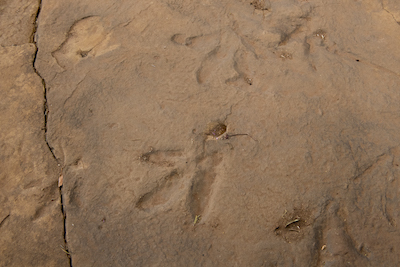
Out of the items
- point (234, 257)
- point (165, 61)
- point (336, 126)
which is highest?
point (165, 61)

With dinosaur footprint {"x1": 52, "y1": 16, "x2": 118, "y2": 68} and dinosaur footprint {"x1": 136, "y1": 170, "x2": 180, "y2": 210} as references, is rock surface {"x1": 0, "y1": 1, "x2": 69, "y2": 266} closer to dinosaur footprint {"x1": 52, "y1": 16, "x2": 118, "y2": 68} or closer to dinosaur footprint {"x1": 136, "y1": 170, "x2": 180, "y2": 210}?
dinosaur footprint {"x1": 52, "y1": 16, "x2": 118, "y2": 68}

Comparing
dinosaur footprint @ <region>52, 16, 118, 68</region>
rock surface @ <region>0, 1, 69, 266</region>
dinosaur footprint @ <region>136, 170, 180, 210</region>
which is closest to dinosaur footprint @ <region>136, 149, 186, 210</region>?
dinosaur footprint @ <region>136, 170, 180, 210</region>

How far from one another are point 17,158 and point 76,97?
50cm

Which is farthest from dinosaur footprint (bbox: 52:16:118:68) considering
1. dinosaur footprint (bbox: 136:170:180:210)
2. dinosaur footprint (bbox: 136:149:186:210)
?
dinosaur footprint (bbox: 136:170:180:210)

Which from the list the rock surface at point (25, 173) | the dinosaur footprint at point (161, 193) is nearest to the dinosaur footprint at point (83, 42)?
the rock surface at point (25, 173)

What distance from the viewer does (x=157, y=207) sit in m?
1.72

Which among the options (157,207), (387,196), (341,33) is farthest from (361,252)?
(341,33)

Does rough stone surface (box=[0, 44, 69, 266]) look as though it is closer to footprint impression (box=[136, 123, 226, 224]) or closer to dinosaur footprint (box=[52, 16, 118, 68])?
dinosaur footprint (box=[52, 16, 118, 68])

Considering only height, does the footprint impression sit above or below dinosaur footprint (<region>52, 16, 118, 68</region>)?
below

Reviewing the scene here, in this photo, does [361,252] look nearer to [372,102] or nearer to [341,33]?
[372,102]

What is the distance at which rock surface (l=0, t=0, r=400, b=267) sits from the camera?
1.65 m

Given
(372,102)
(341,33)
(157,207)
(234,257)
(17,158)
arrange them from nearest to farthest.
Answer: (234,257), (157,207), (17,158), (372,102), (341,33)

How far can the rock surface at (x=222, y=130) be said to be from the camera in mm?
1653

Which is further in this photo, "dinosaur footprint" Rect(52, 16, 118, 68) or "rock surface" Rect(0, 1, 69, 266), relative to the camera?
"dinosaur footprint" Rect(52, 16, 118, 68)
